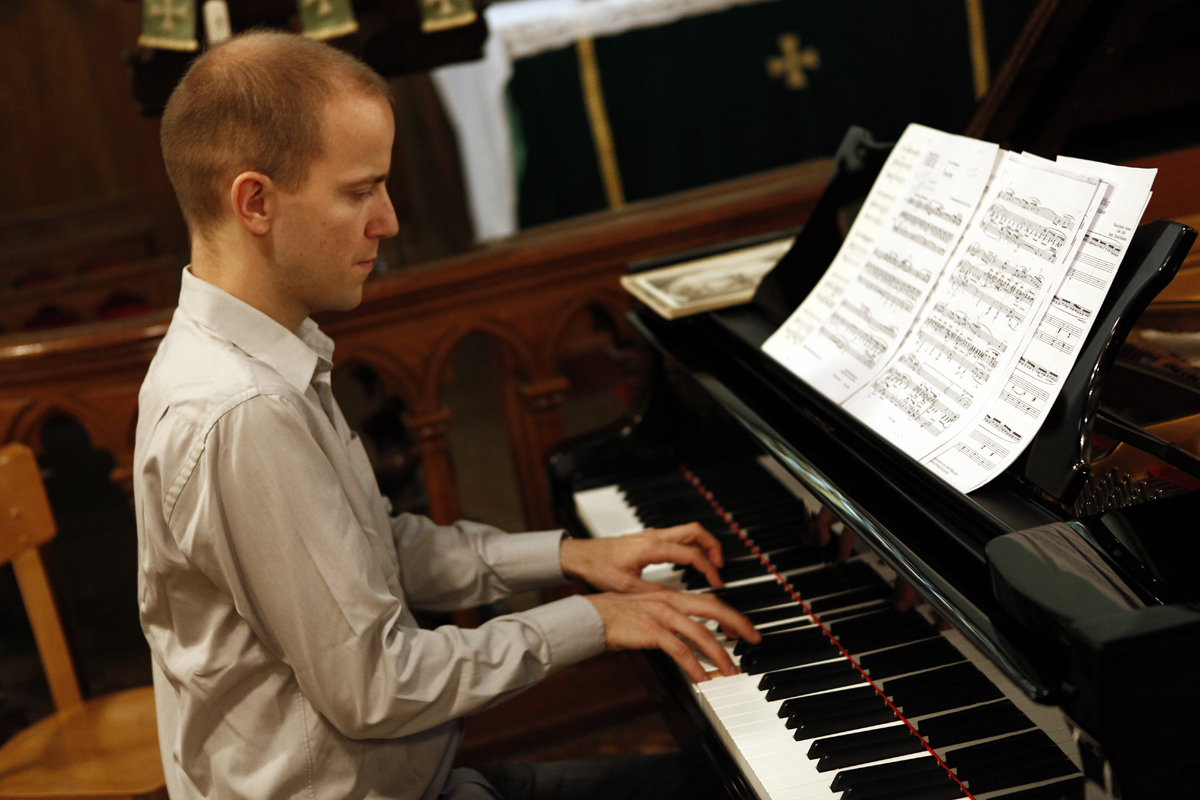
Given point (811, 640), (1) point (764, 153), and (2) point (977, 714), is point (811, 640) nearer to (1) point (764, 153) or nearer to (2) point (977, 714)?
(2) point (977, 714)

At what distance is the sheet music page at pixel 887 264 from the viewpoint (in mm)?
1563

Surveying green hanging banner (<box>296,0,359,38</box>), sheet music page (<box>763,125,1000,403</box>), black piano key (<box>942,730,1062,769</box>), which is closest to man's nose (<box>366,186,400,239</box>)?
sheet music page (<box>763,125,1000,403</box>)

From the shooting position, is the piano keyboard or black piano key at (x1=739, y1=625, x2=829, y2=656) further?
black piano key at (x1=739, y1=625, x2=829, y2=656)

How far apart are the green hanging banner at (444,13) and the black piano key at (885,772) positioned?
2.27m

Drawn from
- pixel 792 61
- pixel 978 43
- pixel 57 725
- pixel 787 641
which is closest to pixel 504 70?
pixel 792 61

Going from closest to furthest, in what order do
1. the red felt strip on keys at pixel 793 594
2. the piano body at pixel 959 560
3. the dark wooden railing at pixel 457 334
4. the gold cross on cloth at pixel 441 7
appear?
the piano body at pixel 959 560, the red felt strip on keys at pixel 793 594, the dark wooden railing at pixel 457 334, the gold cross on cloth at pixel 441 7

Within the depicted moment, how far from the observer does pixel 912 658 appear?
132 cm

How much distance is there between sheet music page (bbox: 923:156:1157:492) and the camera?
4.02 feet

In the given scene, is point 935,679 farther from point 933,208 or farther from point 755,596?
point 933,208

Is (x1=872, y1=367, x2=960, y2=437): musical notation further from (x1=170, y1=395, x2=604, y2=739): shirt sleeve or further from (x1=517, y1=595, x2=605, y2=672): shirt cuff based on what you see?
(x1=170, y1=395, x2=604, y2=739): shirt sleeve

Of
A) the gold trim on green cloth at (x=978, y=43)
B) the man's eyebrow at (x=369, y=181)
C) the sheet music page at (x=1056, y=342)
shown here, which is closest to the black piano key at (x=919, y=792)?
the sheet music page at (x=1056, y=342)

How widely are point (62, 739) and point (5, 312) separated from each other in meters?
3.77

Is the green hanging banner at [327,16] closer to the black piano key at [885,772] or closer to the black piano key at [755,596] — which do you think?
the black piano key at [755,596]

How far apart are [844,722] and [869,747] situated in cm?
6
